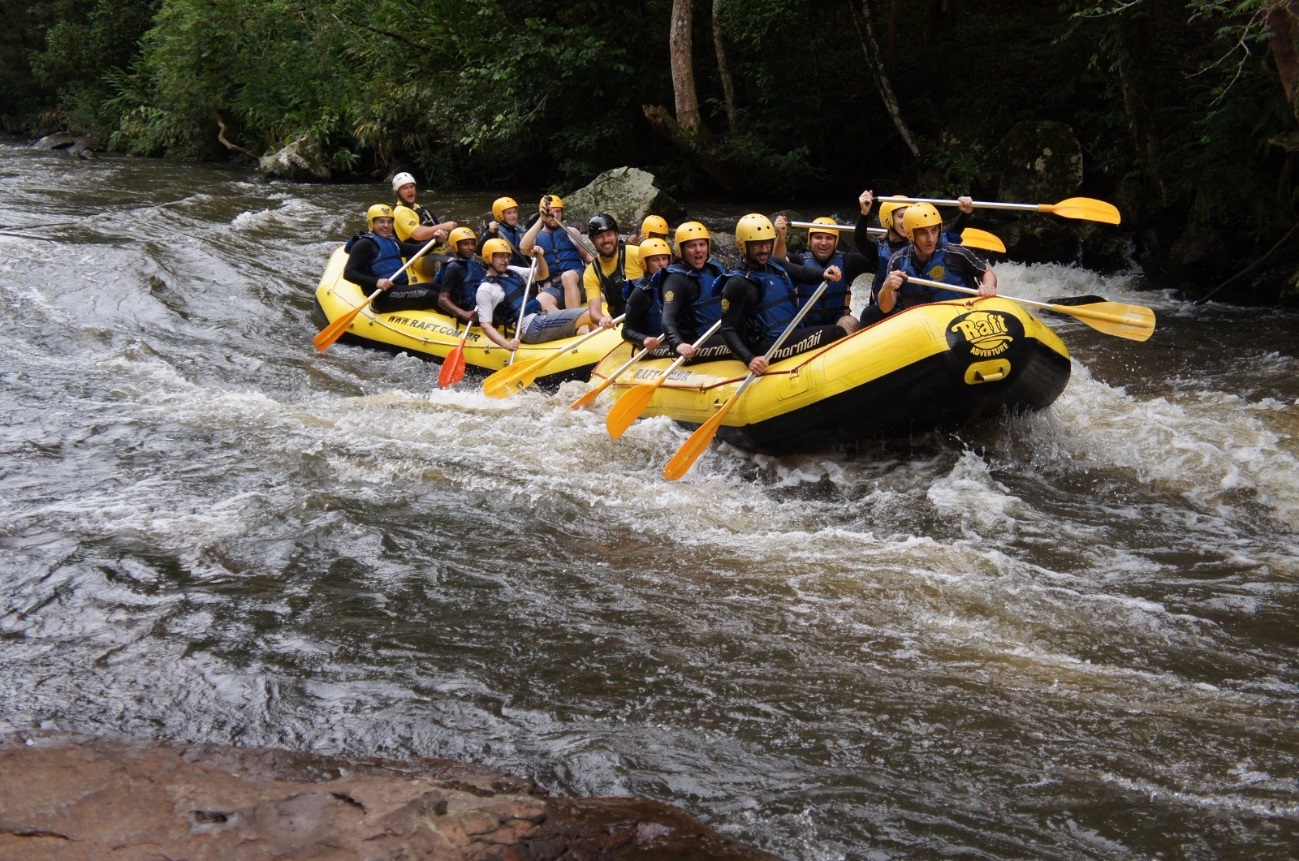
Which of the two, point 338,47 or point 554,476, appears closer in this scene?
point 554,476

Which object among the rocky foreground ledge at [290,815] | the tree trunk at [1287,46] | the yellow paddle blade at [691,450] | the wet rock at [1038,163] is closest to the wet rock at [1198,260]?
the wet rock at [1038,163]

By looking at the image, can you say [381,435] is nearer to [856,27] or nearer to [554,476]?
[554,476]

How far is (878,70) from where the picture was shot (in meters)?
13.1

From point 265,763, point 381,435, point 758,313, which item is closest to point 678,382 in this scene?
point 758,313

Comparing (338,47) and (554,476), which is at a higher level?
(338,47)

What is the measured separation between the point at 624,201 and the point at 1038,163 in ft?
14.2

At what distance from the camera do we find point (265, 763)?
3.04m

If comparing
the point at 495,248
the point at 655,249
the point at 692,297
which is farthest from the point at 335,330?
the point at 692,297

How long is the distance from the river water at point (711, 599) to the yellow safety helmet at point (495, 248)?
52.2 inches

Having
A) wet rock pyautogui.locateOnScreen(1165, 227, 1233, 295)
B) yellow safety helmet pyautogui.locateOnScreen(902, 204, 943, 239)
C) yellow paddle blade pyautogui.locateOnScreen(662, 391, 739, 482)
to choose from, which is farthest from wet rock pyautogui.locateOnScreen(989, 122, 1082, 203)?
yellow paddle blade pyautogui.locateOnScreen(662, 391, 739, 482)

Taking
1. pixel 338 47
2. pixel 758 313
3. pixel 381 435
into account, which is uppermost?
pixel 338 47

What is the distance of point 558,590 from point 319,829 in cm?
197

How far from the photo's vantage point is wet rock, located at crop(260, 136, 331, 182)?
1828 cm

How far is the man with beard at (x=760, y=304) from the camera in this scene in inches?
250
